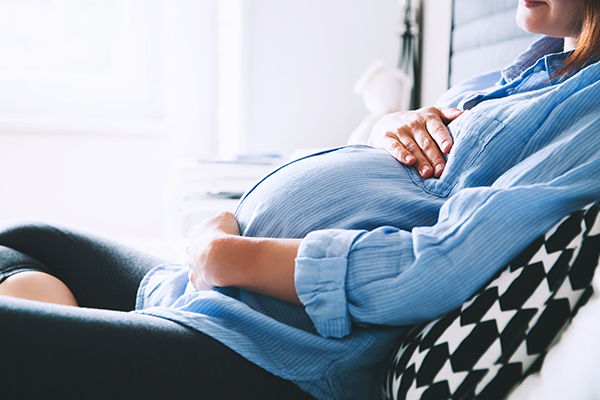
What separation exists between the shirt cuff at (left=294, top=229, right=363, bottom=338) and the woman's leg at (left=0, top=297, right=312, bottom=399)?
0.09 m

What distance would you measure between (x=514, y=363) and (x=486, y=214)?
145mm

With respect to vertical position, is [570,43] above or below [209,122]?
above

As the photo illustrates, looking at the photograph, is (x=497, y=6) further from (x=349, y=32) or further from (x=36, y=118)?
(x=36, y=118)

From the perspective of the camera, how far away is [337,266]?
1.70ft

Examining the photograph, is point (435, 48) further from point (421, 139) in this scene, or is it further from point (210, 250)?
point (210, 250)

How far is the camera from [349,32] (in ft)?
7.32

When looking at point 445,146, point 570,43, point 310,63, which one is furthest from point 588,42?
point 310,63

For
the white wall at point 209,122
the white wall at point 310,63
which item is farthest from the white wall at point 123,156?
the white wall at point 310,63

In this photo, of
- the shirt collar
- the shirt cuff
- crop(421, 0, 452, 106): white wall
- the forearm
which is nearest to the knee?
the forearm

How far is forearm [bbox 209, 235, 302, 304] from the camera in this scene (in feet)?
1.79

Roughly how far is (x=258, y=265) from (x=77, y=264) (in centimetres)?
42

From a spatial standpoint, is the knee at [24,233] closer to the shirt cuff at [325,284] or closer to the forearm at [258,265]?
the forearm at [258,265]

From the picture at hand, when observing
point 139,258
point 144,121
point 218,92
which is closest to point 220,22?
point 218,92

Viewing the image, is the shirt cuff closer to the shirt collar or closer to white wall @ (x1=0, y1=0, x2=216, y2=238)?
the shirt collar
